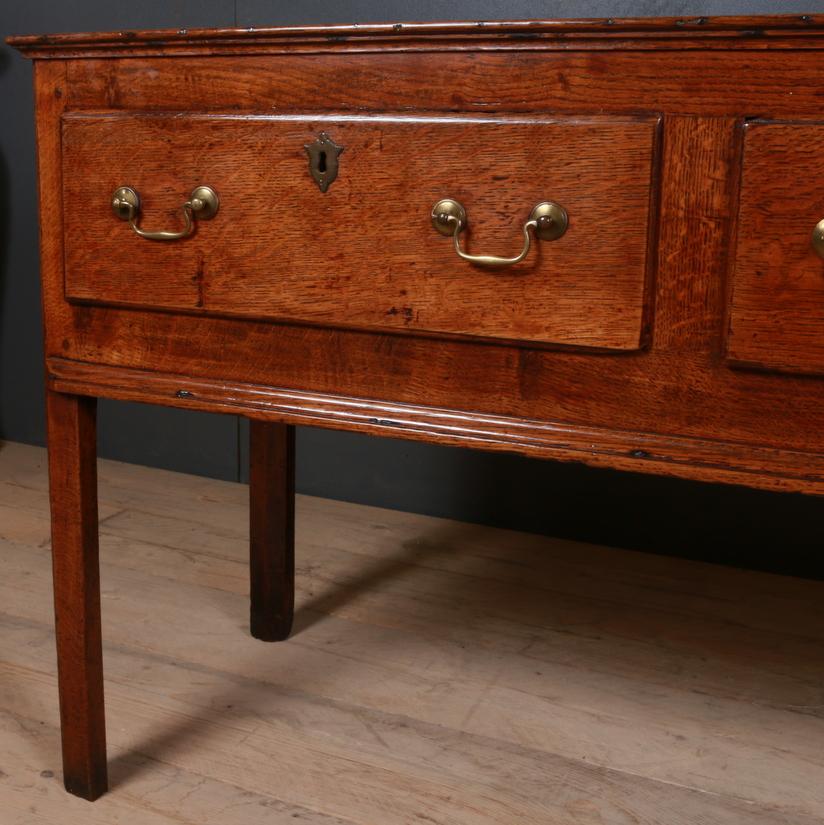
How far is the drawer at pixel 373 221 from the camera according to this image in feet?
2.80

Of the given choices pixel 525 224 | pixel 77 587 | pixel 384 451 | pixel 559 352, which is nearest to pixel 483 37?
pixel 525 224

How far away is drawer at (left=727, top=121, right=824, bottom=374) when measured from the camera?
791 millimetres

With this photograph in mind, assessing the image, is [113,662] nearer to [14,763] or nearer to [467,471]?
[14,763]

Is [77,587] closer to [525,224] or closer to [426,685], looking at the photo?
[426,685]

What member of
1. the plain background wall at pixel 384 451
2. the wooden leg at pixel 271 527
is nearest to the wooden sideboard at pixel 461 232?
the wooden leg at pixel 271 527

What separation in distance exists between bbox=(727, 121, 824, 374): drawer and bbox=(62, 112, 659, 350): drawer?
7cm

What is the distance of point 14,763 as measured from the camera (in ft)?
4.20

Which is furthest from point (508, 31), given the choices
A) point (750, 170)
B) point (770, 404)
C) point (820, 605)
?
point (820, 605)

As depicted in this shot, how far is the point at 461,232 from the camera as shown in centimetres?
90

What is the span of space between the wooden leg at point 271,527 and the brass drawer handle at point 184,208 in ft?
1.74

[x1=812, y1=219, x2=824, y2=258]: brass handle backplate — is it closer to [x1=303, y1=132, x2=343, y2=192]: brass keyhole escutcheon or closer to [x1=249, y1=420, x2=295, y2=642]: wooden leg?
[x1=303, y1=132, x2=343, y2=192]: brass keyhole escutcheon

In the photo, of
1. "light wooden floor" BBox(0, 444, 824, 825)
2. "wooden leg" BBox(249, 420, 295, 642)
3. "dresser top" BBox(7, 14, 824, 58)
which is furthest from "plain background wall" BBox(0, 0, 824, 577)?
"dresser top" BBox(7, 14, 824, 58)

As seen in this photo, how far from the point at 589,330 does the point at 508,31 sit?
0.81 feet

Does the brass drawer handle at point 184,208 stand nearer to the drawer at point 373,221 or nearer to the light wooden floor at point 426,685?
the drawer at point 373,221
